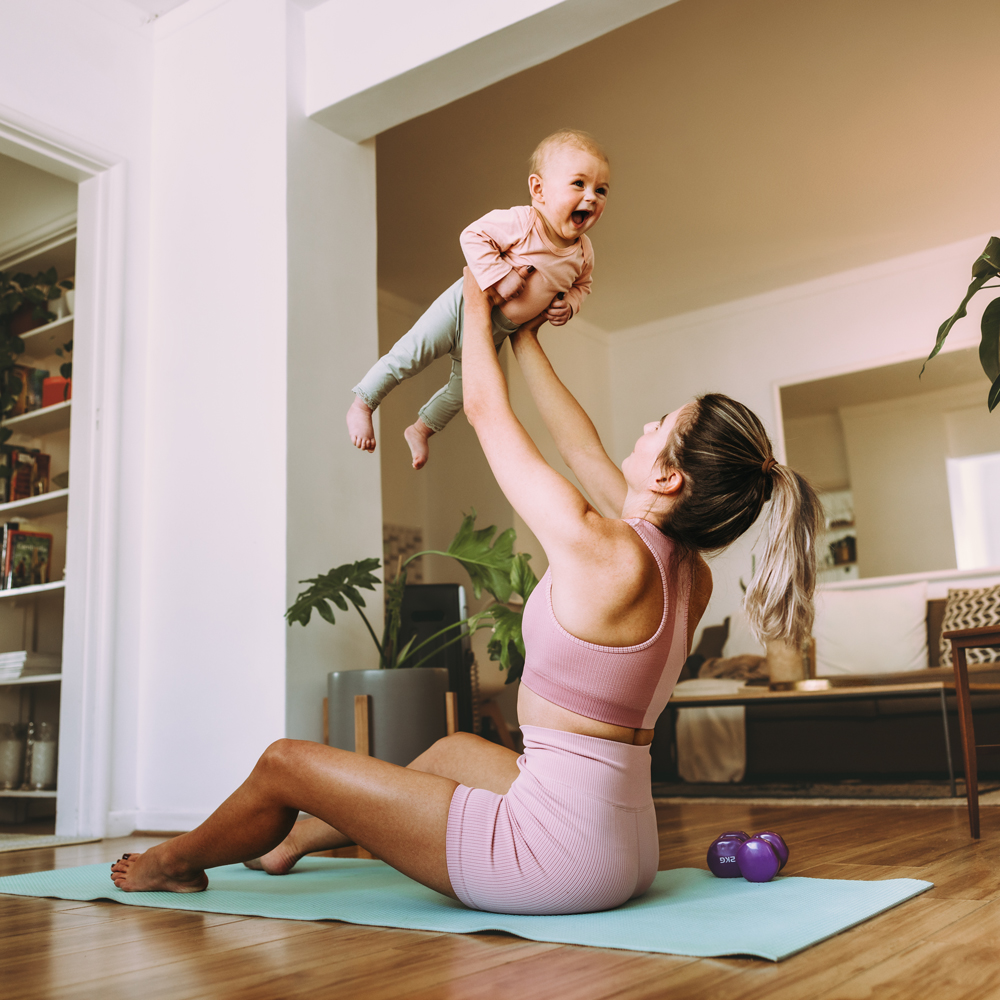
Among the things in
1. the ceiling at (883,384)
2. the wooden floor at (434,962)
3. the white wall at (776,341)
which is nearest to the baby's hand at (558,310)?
the wooden floor at (434,962)

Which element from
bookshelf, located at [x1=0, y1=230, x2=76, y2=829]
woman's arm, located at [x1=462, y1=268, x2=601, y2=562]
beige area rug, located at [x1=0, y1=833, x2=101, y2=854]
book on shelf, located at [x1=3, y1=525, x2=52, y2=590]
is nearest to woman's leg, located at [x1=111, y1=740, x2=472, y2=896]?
woman's arm, located at [x1=462, y1=268, x2=601, y2=562]

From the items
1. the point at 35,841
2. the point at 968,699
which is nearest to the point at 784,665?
the point at 968,699

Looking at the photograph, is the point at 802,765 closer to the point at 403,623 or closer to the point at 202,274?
the point at 403,623

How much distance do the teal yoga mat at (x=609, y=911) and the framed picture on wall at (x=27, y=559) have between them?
7.31 ft

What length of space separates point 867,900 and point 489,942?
2.23 feet

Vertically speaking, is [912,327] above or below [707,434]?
above

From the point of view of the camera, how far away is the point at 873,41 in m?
3.86

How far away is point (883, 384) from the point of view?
574 cm

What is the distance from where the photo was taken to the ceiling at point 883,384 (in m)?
5.54

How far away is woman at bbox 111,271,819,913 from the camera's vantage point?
147 centimetres

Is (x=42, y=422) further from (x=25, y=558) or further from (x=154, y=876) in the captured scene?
(x=154, y=876)

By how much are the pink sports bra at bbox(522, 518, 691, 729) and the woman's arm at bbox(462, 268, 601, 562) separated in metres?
0.09

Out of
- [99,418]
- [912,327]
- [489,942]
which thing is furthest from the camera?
[912,327]

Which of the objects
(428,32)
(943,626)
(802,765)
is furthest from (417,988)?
(943,626)
